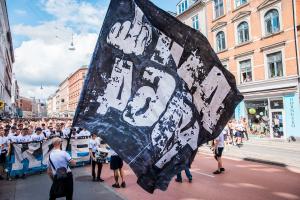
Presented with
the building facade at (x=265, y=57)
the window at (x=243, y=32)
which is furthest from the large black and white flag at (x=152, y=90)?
the window at (x=243, y=32)

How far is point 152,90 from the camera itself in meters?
3.70

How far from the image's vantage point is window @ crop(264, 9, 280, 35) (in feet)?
73.4

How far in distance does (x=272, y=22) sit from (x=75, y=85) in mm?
97598

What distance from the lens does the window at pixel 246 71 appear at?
25062mm

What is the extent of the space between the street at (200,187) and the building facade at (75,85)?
86.1 m

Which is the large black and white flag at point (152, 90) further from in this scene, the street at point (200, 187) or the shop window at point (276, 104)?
the shop window at point (276, 104)

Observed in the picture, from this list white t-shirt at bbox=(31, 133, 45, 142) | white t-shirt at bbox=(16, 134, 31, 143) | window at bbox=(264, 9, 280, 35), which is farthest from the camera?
window at bbox=(264, 9, 280, 35)

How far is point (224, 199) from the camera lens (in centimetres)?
780

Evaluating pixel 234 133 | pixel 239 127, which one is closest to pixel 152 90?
pixel 239 127

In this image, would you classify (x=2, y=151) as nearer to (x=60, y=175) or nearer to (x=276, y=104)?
(x=60, y=175)

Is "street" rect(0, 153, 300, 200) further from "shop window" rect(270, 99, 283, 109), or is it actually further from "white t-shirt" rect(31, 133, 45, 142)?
"shop window" rect(270, 99, 283, 109)

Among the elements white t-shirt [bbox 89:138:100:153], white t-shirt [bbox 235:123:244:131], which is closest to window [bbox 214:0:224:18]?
white t-shirt [bbox 235:123:244:131]

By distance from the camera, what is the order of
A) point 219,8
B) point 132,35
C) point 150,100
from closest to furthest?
point 150,100 < point 132,35 < point 219,8

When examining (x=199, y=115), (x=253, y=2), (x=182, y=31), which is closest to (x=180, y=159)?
(x=199, y=115)
